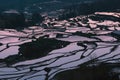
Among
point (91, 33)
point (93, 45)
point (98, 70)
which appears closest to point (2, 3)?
point (91, 33)

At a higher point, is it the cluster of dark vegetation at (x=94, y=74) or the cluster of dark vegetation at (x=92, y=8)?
the cluster of dark vegetation at (x=94, y=74)

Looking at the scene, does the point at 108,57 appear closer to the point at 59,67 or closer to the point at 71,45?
the point at 59,67

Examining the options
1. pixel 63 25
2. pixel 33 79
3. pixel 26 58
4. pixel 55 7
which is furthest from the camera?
pixel 55 7

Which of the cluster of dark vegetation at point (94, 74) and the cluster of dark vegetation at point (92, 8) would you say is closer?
the cluster of dark vegetation at point (94, 74)

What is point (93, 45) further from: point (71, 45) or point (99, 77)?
point (99, 77)

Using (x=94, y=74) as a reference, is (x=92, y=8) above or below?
below

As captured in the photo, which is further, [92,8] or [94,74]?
[92,8]

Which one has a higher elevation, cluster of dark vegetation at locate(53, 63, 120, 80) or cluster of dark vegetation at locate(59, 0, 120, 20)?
cluster of dark vegetation at locate(53, 63, 120, 80)

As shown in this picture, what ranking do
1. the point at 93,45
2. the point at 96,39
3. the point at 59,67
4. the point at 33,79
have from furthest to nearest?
the point at 96,39, the point at 93,45, the point at 59,67, the point at 33,79

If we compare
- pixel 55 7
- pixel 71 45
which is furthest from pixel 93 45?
pixel 55 7

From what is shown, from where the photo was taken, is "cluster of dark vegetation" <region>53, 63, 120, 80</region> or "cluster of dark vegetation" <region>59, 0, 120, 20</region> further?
"cluster of dark vegetation" <region>59, 0, 120, 20</region>

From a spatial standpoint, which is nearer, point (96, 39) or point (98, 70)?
point (98, 70)
